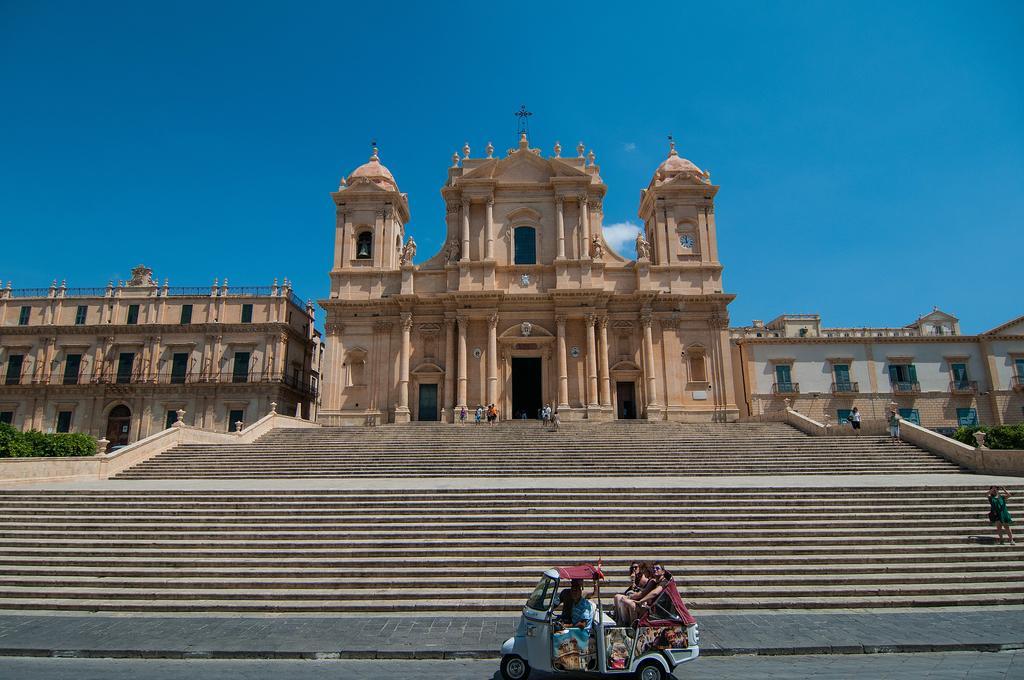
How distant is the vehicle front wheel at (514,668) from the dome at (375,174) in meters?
32.2

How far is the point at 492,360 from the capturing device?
31.4 m

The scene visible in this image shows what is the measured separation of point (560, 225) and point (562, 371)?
809 cm

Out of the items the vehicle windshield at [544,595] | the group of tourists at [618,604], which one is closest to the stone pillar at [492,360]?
the vehicle windshield at [544,595]

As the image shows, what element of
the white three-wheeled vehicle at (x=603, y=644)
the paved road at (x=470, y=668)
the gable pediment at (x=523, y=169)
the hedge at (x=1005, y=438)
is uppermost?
the gable pediment at (x=523, y=169)

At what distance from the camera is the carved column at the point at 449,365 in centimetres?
3144

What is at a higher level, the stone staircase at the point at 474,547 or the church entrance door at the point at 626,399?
the church entrance door at the point at 626,399

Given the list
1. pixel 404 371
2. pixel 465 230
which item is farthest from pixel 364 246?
pixel 404 371

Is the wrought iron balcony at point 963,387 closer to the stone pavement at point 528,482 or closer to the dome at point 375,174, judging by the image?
the stone pavement at point 528,482

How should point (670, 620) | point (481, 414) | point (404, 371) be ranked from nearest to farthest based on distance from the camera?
point (670, 620), point (481, 414), point (404, 371)

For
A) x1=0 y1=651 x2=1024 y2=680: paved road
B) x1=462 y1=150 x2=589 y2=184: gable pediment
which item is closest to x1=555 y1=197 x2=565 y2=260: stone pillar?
x1=462 y1=150 x2=589 y2=184: gable pediment

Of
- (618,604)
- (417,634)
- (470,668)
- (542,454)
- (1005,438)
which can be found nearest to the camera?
(618,604)

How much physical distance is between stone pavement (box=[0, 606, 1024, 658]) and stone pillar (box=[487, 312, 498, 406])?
22.0 metres

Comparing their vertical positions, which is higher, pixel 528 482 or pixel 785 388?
pixel 785 388

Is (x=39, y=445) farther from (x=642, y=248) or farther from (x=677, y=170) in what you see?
(x=677, y=170)
